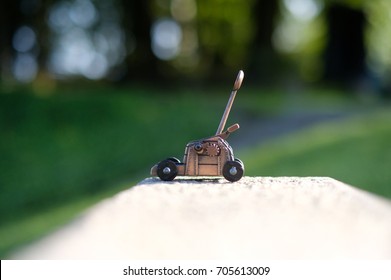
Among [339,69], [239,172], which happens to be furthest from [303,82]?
[239,172]

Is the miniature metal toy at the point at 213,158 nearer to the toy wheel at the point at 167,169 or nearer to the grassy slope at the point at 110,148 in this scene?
the toy wheel at the point at 167,169

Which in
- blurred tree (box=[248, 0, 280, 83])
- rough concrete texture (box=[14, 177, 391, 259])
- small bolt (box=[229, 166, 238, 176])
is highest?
blurred tree (box=[248, 0, 280, 83])

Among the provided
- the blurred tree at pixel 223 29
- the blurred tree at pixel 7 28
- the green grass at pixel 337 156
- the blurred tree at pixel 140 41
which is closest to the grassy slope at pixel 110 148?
the green grass at pixel 337 156

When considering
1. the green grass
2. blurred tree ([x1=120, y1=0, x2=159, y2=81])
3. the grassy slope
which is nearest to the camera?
the green grass

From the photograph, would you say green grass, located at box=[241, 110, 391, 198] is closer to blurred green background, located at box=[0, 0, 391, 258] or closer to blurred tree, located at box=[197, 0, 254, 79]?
blurred green background, located at box=[0, 0, 391, 258]

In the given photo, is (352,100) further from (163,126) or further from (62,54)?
(62,54)

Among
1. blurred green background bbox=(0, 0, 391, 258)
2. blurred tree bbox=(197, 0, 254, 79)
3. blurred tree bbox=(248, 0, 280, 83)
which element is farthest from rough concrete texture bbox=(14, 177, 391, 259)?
blurred tree bbox=(197, 0, 254, 79)
